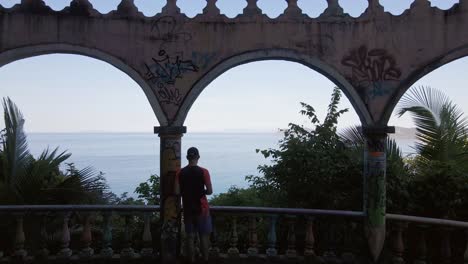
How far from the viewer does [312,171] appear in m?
8.67

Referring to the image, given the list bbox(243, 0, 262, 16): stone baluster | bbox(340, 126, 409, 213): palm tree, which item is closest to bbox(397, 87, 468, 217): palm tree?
bbox(340, 126, 409, 213): palm tree

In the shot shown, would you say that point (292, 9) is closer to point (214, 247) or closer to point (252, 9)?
point (252, 9)

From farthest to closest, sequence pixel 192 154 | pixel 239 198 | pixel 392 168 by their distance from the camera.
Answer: pixel 239 198 < pixel 392 168 < pixel 192 154

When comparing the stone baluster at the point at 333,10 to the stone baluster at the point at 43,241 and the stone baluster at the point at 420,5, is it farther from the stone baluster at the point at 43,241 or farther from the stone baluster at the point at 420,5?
the stone baluster at the point at 43,241

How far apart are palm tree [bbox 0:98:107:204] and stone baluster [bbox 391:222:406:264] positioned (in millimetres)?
4593

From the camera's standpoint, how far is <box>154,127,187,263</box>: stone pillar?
22.2 ft

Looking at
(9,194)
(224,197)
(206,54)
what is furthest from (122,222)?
(206,54)

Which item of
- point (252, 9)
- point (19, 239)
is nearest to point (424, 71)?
point (252, 9)

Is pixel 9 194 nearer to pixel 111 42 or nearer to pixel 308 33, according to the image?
pixel 111 42

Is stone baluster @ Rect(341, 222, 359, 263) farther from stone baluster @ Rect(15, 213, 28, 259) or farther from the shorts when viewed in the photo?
stone baluster @ Rect(15, 213, 28, 259)

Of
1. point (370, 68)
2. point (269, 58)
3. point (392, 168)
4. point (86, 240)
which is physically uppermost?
point (269, 58)

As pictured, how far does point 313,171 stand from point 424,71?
2.86 m

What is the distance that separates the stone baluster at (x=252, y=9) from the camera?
677 centimetres

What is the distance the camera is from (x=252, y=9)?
22.3ft
